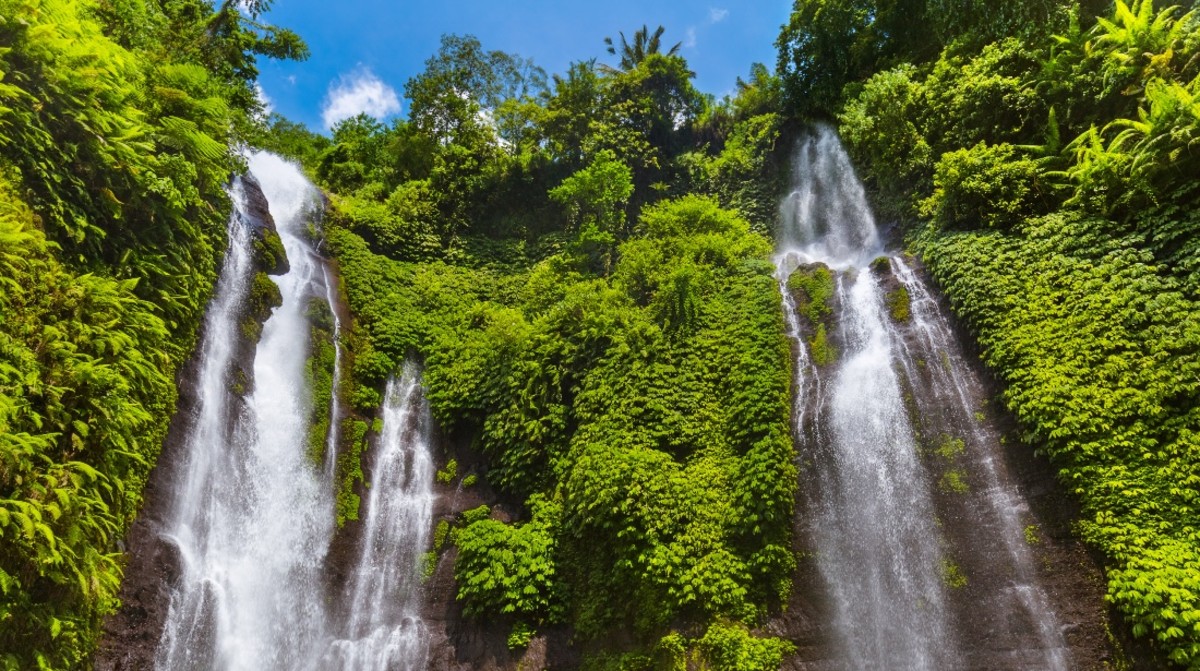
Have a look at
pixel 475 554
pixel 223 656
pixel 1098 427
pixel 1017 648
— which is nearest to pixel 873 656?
pixel 1017 648

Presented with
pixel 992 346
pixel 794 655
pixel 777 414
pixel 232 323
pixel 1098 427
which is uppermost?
pixel 232 323

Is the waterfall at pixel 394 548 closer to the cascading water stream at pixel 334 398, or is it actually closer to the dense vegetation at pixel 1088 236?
the cascading water stream at pixel 334 398

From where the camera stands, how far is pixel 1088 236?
1046 centimetres

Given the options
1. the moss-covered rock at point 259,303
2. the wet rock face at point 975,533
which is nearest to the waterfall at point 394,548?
the moss-covered rock at point 259,303

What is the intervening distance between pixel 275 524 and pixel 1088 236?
53.8 feet

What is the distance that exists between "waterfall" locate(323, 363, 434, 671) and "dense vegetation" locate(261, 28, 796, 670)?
0.82 meters

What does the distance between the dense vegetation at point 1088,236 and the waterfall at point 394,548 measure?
11764mm

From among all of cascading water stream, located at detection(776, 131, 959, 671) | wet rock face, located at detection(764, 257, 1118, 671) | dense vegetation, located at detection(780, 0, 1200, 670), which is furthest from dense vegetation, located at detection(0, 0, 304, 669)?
dense vegetation, located at detection(780, 0, 1200, 670)

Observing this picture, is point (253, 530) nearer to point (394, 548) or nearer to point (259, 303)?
point (394, 548)

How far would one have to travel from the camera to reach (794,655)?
9.28 metres

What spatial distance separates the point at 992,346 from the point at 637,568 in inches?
286

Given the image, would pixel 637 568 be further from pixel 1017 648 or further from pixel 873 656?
pixel 1017 648

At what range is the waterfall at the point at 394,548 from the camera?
11.8m

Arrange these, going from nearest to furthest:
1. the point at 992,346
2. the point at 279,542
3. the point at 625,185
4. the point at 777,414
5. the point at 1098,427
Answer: the point at 1098,427 → the point at 992,346 → the point at 777,414 → the point at 279,542 → the point at 625,185
